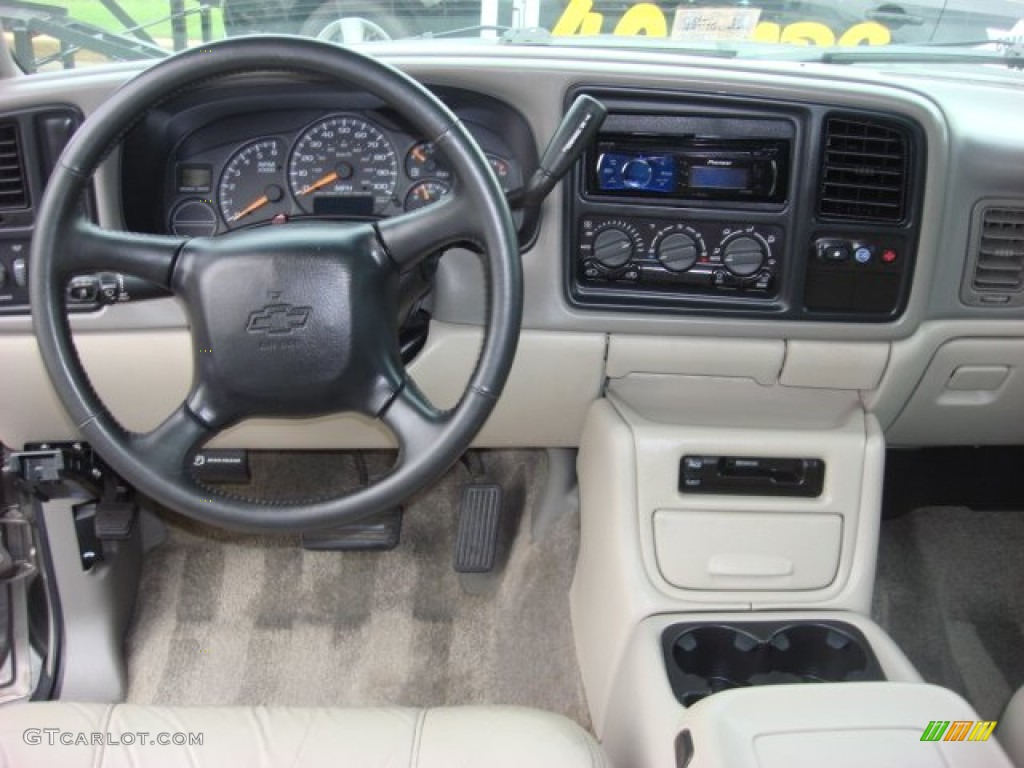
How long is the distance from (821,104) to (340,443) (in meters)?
1.04

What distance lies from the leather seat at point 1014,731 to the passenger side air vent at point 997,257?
2.27 feet

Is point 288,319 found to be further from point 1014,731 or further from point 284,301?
point 1014,731

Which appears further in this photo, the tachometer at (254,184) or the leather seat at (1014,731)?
the tachometer at (254,184)

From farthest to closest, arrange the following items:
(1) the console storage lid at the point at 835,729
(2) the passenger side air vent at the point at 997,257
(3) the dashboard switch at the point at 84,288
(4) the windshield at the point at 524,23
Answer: (4) the windshield at the point at 524,23, (2) the passenger side air vent at the point at 997,257, (3) the dashboard switch at the point at 84,288, (1) the console storage lid at the point at 835,729

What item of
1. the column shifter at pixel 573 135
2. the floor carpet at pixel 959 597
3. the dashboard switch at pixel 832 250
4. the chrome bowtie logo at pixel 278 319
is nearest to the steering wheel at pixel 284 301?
the chrome bowtie logo at pixel 278 319

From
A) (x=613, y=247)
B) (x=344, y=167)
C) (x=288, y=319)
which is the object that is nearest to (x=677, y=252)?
(x=613, y=247)

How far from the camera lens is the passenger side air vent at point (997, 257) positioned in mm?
1510

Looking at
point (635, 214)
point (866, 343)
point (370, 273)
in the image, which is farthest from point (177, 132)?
point (866, 343)

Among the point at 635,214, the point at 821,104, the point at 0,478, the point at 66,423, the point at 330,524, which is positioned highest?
the point at 821,104

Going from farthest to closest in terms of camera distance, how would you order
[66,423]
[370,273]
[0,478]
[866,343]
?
[0,478] → [66,423] → [866,343] → [370,273]

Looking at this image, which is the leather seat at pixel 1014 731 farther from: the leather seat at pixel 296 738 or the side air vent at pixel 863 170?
the side air vent at pixel 863 170

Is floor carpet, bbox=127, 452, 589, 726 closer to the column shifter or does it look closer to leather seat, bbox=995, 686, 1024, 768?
leather seat, bbox=995, 686, 1024, 768

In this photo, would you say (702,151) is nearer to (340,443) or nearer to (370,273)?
(370,273)

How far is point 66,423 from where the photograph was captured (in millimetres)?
1687
